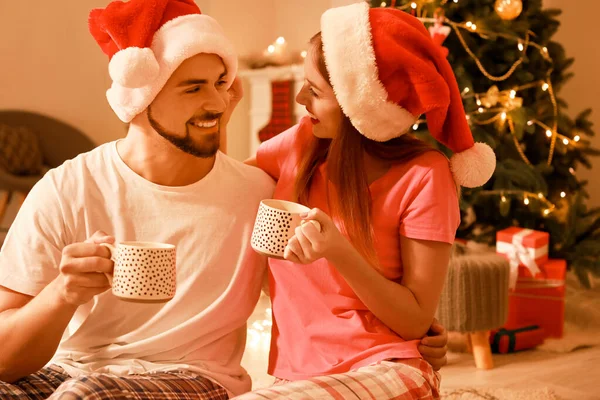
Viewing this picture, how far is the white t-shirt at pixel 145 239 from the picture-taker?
1.34 meters

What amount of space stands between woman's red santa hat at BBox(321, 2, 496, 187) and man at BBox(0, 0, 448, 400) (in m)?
0.27

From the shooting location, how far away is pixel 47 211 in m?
1.36

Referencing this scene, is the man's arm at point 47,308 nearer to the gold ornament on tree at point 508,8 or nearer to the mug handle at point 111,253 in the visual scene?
the mug handle at point 111,253

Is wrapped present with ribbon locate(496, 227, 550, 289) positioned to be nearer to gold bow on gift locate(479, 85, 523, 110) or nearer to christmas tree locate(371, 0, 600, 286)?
christmas tree locate(371, 0, 600, 286)

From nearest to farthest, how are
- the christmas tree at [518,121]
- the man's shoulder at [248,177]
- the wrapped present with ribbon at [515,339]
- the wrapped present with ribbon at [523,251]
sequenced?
the man's shoulder at [248,177] < the wrapped present with ribbon at [515,339] < the wrapped present with ribbon at [523,251] < the christmas tree at [518,121]

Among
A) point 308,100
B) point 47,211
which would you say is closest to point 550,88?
point 308,100

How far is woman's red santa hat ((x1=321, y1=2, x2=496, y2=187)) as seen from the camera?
4.32 feet

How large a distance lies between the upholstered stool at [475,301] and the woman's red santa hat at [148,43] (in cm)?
173

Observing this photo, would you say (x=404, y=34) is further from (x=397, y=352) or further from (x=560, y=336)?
(x=560, y=336)

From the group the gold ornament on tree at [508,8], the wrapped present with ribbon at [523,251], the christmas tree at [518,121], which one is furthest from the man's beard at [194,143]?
the gold ornament on tree at [508,8]

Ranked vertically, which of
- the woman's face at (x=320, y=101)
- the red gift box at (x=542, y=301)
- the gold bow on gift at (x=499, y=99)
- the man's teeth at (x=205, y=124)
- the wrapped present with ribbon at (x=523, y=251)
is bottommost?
the red gift box at (x=542, y=301)

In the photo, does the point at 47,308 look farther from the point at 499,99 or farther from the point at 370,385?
the point at 499,99

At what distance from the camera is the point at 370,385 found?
3.99 ft

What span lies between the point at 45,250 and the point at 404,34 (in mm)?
764
